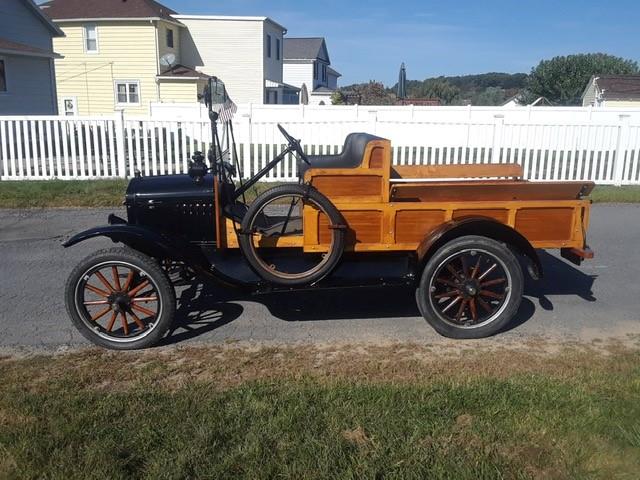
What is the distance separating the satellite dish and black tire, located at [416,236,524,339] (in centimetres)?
2925

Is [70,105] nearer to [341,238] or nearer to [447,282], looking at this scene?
[341,238]

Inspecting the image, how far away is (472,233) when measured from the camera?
4.56 metres

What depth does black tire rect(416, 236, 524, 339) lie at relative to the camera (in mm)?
4445

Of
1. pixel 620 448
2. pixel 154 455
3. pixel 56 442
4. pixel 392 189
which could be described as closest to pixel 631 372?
pixel 620 448

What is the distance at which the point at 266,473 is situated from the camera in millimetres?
2854

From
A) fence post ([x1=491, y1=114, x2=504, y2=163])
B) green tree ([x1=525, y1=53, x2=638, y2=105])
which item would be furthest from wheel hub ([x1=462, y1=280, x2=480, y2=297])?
green tree ([x1=525, y1=53, x2=638, y2=105])

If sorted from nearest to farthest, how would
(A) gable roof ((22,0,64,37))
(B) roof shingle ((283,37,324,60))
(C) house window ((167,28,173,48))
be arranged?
(A) gable roof ((22,0,64,37))
(C) house window ((167,28,173,48))
(B) roof shingle ((283,37,324,60))

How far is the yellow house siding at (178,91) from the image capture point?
3181 cm

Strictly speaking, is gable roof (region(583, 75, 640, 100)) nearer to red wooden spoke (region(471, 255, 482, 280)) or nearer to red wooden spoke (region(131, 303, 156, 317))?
red wooden spoke (region(471, 255, 482, 280))

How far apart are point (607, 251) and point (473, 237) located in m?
3.87

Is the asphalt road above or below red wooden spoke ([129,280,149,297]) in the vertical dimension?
below

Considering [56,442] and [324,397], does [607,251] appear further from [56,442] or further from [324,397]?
[56,442]

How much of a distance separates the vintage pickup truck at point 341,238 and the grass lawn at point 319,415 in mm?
431

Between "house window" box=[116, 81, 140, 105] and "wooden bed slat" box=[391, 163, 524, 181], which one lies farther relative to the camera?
"house window" box=[116, 81, 140, 105]
